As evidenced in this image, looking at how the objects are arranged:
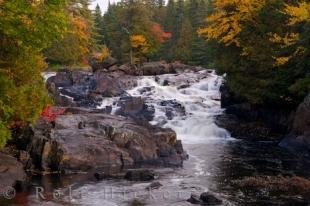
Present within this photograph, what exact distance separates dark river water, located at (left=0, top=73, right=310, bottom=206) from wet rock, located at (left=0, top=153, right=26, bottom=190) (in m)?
0.53

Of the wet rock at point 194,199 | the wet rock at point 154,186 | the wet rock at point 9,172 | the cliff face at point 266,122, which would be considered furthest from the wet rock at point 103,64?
the wet rock at point 194,199

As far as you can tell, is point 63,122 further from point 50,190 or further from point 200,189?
point 200,189

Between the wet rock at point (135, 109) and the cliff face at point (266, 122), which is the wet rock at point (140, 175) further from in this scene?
the wet rock at point (135, 109)

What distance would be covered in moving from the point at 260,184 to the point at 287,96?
1275 centimetres

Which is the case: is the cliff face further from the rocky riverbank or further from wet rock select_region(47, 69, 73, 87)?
wet rock select_region(47, 69, 73, 87)

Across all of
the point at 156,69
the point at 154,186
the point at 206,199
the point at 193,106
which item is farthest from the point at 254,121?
the point at 156,69

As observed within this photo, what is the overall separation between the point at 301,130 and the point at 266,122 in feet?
18.7

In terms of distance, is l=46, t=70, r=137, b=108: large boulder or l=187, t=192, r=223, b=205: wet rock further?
l=46, t=70, r=137, b=108: large boulder

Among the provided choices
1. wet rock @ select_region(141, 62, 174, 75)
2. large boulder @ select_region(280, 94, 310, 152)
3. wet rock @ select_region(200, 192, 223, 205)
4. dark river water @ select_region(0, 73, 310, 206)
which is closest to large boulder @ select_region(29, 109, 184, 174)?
dark river water @ select_region(0, 73, 310, 206)

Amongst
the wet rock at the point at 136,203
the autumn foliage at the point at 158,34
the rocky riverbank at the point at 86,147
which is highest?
the autumn foliage at the point at 158,34

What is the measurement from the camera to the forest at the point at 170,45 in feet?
49.3

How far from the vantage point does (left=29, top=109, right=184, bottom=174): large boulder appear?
2272cm

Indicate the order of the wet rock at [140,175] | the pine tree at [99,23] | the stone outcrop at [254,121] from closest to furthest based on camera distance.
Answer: the wet rock at [140,175] → the stone outcrop at [254,121] → the pine tree at [99,23]

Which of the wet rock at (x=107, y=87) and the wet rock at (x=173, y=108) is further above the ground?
the wet rock at (x=107, y=87)
